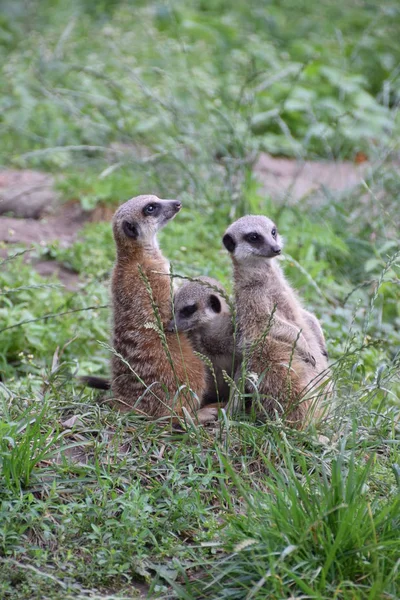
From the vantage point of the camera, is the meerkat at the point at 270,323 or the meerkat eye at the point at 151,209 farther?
the meerkat eye at the point at 151,209

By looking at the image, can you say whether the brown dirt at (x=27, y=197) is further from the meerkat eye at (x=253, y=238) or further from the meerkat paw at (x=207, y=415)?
the meerkat paw at (x=207, y=415)

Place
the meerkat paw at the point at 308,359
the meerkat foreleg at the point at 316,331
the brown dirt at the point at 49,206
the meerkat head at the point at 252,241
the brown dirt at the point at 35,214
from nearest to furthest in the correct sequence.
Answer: the meerkat paw at the point at 308,359 → the meerkat head at the point at 252,241 → the meerkat foreleg at the point at 316,331 → the brown dirt at the point at 49,206 → the brown dirt at the point at 35,214

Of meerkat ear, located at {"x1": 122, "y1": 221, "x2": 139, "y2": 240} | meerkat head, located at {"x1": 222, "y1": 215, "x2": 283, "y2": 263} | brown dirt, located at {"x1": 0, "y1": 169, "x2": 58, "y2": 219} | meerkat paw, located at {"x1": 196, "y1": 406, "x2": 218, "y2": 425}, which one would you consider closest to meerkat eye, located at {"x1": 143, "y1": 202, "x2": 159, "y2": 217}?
meerkat ear, located at {"x1": 122, "y1": 221, "x2": 139, "y2": 240}

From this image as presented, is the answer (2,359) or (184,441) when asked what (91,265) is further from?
(184,441)

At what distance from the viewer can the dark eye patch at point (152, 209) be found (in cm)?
428

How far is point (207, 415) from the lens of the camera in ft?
12.4

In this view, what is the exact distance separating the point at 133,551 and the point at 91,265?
3103 millimetres

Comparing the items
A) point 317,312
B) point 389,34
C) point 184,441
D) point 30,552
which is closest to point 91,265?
point 317,312

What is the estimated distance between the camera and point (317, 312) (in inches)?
208

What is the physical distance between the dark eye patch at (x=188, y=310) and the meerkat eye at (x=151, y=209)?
0.56 m

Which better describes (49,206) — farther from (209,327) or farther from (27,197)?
(209,327)

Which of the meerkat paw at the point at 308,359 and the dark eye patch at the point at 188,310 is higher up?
the meerkat paw at the point at 308,359

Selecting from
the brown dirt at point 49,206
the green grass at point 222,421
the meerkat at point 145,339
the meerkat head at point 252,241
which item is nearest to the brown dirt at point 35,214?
the brown dirt at point 49,206

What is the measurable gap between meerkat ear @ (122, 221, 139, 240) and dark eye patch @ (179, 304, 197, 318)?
45 centimetres
